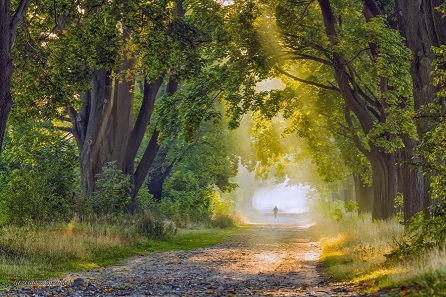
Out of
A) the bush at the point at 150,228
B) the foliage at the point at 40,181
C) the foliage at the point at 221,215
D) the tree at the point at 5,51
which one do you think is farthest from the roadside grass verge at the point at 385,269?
the foliage at the point at 221,215

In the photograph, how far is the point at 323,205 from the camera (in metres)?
58.8

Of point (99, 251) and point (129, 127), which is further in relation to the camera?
point (129, 127)

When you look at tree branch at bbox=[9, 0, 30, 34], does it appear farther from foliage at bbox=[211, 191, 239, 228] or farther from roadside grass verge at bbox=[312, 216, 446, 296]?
foliage at bbox=[211, 191, 239, 228]

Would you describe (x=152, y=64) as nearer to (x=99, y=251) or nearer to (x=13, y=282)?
(x=99, y=251)

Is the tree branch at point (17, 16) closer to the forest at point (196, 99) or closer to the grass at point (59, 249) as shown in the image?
the forest at point (196, 99)

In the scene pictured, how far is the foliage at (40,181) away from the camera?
19.3 metres

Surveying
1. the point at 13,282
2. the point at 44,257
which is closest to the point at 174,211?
the point at 44,257

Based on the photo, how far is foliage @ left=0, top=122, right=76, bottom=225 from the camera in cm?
1934

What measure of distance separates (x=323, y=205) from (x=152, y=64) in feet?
146

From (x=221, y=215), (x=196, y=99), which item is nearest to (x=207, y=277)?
(x=196, y=99)

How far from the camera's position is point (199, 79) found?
18.2 m

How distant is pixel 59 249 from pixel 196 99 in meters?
5.99

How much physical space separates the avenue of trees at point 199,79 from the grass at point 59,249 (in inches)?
73.8

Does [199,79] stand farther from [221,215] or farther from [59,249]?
[221,215]
